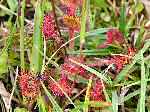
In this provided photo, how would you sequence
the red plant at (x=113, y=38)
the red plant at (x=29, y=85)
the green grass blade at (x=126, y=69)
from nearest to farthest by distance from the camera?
the red plant at (x=29, y=85) < the green grass blade at (x=126, y=69) < the red plant at (x=113, y=38)

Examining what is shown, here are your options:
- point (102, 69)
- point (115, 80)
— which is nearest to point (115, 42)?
point (102, 69)

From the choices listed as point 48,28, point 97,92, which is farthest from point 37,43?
point 97,92

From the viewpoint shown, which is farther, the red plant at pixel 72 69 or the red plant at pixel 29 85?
the red plant at pixel 72 69

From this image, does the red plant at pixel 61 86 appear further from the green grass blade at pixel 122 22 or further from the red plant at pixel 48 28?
the green grass blade at pixel 122 22

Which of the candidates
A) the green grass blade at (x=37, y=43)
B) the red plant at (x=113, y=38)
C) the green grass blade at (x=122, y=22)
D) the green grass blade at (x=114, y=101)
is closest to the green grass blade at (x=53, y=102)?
the green grass blade at (x=37, y=43)

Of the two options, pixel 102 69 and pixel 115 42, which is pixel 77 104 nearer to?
pixel 102 69

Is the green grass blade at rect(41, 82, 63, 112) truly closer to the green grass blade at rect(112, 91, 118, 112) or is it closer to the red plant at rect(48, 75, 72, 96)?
the red plant at rect(48, 75, 72, 96)

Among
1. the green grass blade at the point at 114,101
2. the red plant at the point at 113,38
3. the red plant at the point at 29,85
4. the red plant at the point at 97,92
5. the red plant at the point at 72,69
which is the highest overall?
the red plant at the point at 113,38

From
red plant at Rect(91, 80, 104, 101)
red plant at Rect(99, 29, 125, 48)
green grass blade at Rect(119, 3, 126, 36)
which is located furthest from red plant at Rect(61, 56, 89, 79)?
green grass blade at Rect(119, 3, 126, 36)

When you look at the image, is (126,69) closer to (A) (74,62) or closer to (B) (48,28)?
(A) (74,62)
